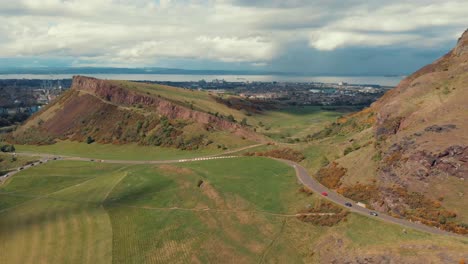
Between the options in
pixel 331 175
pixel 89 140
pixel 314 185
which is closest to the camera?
pixel 314 185

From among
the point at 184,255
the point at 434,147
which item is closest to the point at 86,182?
the point at 184,255

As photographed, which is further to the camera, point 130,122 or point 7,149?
point 130,122

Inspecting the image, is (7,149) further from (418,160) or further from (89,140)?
(418,160)

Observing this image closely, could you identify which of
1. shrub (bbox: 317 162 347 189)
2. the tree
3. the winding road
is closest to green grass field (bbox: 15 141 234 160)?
the tree

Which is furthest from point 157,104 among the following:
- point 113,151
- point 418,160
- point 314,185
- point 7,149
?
→ point 418,160

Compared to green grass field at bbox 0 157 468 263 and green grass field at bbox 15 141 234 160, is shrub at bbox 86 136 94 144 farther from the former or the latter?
green grass field at bbox 0 157 468 263

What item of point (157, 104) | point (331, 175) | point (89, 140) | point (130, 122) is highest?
point (157, 104)
